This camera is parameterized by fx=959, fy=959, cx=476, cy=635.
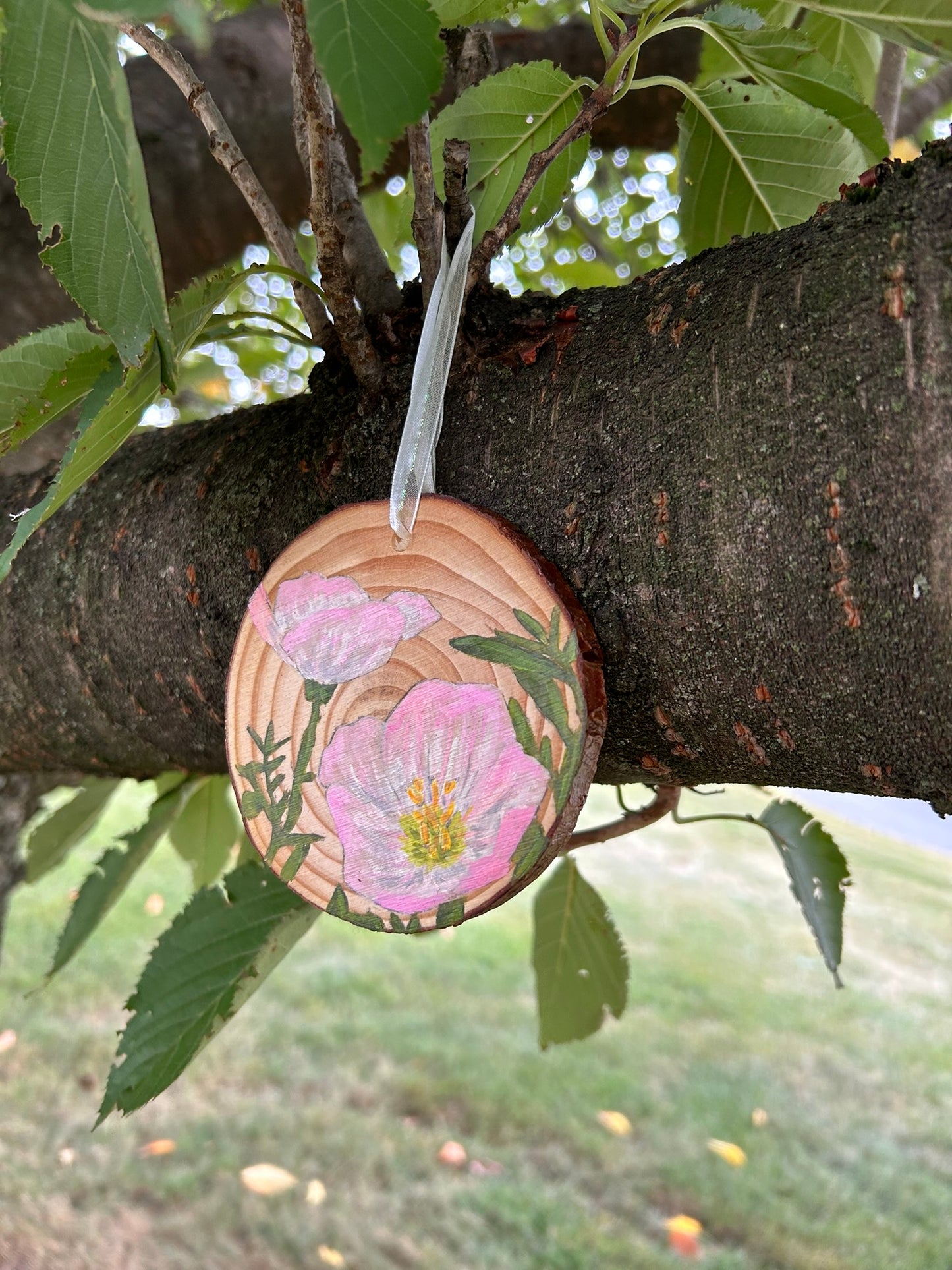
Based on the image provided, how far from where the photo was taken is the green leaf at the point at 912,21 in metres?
0.64

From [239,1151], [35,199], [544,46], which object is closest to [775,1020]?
[239,1151]

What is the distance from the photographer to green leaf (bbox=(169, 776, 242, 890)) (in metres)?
1.37

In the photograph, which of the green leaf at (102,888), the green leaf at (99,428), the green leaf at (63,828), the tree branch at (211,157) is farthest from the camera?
the tree branch at (211,157)

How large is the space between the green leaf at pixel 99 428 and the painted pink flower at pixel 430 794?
22 cm

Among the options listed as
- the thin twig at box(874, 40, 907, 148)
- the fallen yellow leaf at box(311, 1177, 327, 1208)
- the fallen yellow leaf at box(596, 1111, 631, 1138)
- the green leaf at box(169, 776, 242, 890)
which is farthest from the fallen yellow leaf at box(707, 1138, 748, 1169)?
the thin twig at box(874, 40, 907, 148)

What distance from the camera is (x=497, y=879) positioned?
0.59m

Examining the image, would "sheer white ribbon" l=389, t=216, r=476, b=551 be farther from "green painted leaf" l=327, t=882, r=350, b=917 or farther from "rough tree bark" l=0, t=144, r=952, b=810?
"green painted leaf" l=327, t=882, r=350, b=917

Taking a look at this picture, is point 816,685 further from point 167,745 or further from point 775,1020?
point 775,1020

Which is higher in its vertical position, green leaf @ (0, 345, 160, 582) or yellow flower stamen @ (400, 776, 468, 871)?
green leaf @ (0, 345, 160, 582)

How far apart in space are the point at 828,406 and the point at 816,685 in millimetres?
150

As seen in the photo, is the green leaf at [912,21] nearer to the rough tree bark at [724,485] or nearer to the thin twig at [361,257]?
the rough tree bark at [724,485]

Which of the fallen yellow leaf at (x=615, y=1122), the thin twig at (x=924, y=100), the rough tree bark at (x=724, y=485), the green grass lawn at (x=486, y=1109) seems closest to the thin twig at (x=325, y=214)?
the rough tree bark at (x=724, y=485)

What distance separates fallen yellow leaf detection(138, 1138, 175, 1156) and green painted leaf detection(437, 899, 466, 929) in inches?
90.2

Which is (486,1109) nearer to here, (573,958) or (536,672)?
(573,958)
